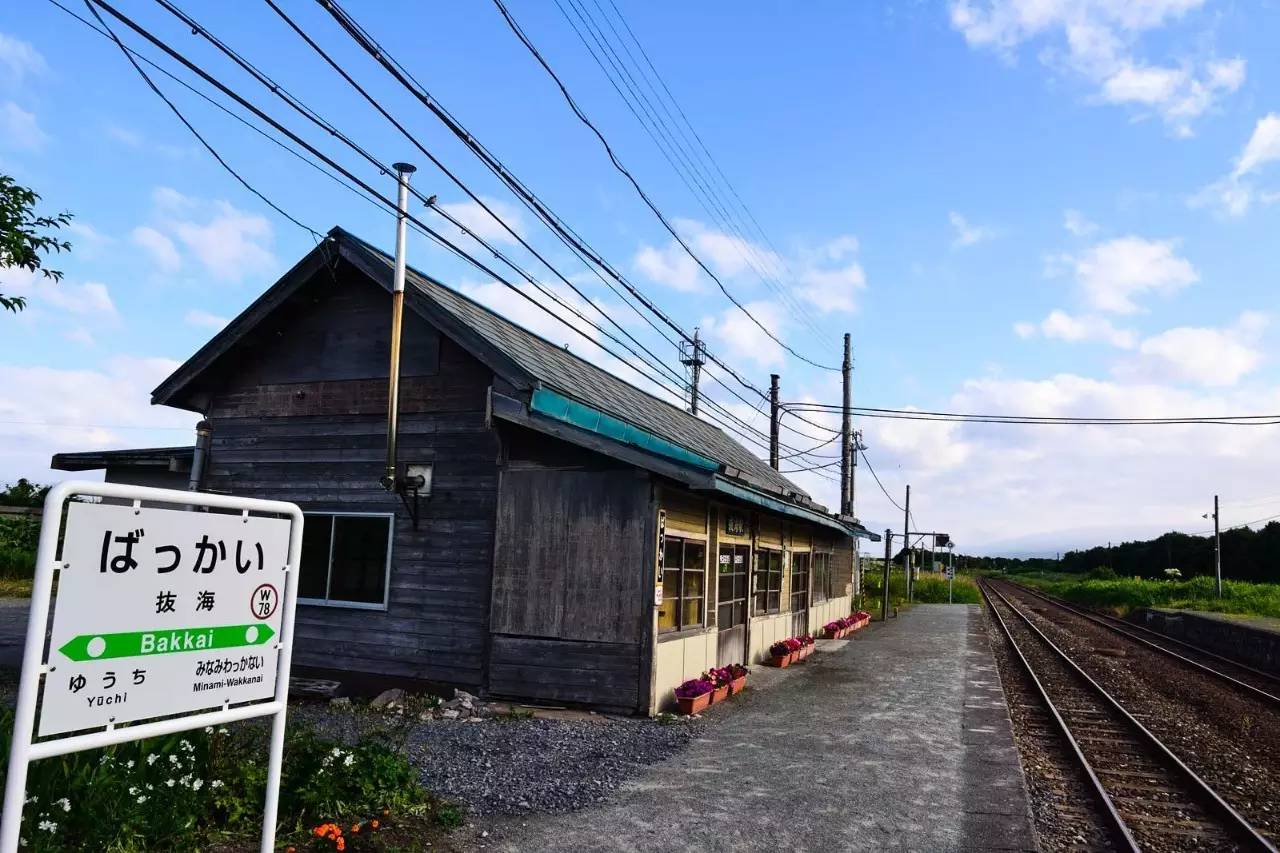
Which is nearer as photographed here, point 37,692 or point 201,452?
point 37,692

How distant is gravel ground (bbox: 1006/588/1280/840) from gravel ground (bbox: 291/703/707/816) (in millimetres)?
5531

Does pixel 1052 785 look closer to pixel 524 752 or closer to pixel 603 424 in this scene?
pixel 524 752

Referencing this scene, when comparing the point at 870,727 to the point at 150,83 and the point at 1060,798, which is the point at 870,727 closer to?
the point at 1060,798

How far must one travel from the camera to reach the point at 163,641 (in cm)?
386

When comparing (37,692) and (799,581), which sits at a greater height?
(799,581)

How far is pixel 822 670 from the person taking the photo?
15.4m

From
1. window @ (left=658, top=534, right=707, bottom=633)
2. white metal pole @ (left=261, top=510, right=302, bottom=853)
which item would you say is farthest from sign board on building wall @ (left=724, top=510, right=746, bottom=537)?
white metal pole @ (left=261, top=510, right=302, bottom=853)

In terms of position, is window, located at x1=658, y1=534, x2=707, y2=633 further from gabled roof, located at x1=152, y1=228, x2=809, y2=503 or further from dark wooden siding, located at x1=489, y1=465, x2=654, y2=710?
gabled roof, located at x1=152, y1=228, x2=809, y2=503

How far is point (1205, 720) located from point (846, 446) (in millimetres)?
15660

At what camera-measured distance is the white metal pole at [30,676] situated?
3.27m

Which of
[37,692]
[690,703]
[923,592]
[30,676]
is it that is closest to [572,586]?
[690,703]

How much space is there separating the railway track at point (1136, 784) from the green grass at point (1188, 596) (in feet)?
78.4

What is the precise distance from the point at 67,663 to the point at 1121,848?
7.04 m

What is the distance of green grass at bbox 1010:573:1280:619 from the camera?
35.5 meters
